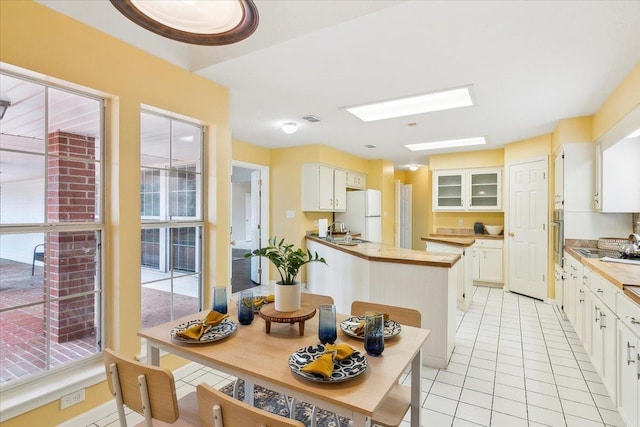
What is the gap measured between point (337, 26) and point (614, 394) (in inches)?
115

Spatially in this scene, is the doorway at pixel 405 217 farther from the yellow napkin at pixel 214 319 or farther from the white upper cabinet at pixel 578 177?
the yellow napkin at pixel 214 319

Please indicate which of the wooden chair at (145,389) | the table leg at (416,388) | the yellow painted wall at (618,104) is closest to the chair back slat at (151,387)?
the wooden chair at (145,389)

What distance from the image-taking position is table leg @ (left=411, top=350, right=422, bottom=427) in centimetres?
150

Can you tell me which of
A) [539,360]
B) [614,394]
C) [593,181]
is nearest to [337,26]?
[614,394]

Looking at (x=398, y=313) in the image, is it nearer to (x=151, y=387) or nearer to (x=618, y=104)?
(x=151, y=387)

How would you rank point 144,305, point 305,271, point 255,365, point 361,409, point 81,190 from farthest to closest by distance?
point 305,271
point 144,305
point 81,190
point 255,365
point 361,409

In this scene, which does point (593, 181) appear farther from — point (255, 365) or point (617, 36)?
point (255, 365)

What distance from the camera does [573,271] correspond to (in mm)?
3305

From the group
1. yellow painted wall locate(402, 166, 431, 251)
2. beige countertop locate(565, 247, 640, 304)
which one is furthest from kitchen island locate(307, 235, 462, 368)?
yellow painted wall locate(402, 166, 431, 251)

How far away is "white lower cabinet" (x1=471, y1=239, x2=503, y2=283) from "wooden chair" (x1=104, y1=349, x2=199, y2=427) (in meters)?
5.31

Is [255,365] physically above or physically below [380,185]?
below

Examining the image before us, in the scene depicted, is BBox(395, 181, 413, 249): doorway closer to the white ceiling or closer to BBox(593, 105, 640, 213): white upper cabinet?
the white ceiling

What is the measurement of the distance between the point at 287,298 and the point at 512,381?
210 cm

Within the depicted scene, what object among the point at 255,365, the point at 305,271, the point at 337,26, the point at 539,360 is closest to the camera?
the point at 255,365
